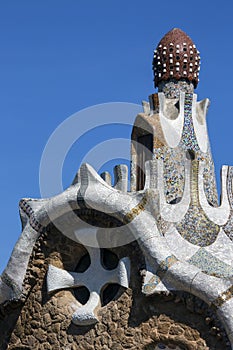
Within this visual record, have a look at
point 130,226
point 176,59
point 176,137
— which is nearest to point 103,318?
point 130,226

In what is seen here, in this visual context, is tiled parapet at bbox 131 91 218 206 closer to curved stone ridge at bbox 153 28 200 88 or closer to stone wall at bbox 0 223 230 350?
curved stone ridge at bbox 153 28 200 88

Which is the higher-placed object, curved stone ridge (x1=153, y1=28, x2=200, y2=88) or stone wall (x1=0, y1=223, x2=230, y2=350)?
curved stone ridge (x1=153, y1=28, x2=200, y2=88)

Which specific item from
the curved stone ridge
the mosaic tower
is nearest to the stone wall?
the mosaic tower

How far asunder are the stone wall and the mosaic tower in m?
0.01

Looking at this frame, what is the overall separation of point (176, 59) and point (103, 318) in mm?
4095

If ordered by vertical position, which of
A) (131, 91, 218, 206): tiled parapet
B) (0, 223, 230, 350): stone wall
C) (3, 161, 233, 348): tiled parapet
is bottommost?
(0, 223, 230, 350): stone wall

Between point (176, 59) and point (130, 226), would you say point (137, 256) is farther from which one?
point (176, 59)

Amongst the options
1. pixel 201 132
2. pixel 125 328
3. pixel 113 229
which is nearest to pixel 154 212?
pixel 113 229

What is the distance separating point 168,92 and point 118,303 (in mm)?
3579

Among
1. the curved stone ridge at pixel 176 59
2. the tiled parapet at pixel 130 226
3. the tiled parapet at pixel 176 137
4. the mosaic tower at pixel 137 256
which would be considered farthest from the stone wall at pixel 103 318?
the curved stone ridge at pixel 176 59

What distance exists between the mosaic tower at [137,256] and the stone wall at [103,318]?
0.5 inches

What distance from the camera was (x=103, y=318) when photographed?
32.5 ft

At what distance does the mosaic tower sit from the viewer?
31.0ft

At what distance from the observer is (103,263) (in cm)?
1044
